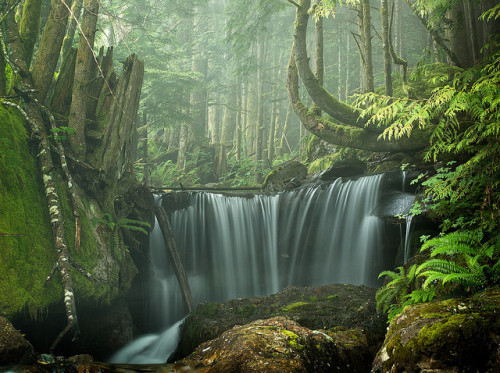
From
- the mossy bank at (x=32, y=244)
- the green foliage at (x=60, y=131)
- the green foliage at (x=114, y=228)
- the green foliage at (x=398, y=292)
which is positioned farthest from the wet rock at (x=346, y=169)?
the green foliage at (x=60, y=131)

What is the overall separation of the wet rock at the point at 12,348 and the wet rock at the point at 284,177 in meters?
10.3

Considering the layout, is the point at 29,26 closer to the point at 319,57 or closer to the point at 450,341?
the point at 319,57

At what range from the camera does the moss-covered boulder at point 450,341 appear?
252cm

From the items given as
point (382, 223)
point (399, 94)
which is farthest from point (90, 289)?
point (399, 94)

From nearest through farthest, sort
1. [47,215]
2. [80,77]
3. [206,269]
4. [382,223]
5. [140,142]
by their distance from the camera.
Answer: [47,215] < [80,77] < [382,223] < [206,269] < [140,142]

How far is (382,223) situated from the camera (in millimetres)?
9102

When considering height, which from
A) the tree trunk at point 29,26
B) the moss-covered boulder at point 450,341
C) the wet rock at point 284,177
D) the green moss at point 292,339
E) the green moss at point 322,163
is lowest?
the green moss at point 292,339

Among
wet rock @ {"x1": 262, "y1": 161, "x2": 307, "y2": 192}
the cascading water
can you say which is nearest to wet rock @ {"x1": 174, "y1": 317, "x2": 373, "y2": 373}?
the cascading water

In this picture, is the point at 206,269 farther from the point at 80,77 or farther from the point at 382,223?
the point at 80,77

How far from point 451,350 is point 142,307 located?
7.49 m

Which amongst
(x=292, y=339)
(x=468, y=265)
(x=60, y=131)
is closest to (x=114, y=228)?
(x=60, y=131)

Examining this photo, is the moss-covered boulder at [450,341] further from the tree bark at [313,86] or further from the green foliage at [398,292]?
the tree bark at [313,86]

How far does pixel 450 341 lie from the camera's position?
262 centimetres

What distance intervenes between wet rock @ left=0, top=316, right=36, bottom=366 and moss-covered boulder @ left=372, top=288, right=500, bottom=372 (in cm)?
372
